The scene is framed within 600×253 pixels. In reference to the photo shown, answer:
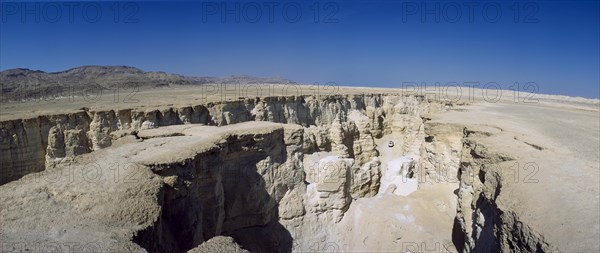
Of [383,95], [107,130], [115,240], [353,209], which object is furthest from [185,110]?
[383,95]

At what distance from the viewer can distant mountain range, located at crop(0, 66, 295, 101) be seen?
52938 mm

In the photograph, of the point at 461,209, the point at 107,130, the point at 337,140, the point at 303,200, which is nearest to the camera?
the point at 461,209

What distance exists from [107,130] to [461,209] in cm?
1796

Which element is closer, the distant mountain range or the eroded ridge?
the eroded ridge

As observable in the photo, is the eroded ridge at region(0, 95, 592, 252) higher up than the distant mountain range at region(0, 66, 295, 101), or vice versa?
the distant mountain range at region(0, 66, 295, 101)

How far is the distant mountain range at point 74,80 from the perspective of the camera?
52.9 m

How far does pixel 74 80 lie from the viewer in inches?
3455

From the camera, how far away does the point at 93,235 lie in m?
6.08

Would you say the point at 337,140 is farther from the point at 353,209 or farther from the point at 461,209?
the point at 461,209

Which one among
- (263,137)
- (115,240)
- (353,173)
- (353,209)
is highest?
(263,137)

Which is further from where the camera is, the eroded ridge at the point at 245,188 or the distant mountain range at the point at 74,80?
the distant mountain range at the point at 74,80

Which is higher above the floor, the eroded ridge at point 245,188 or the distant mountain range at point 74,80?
the distant mountain range at point 74,80

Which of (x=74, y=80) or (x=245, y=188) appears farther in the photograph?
(x=74, y=80)

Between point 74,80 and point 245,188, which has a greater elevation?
point 74,80
